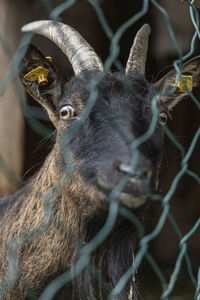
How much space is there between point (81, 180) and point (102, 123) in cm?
39

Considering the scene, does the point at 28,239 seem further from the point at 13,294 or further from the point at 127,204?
the point at 127,204

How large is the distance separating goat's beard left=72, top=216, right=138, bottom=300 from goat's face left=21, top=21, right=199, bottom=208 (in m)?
0.37

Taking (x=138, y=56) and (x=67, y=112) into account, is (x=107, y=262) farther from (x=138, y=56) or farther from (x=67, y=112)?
(x=138, y=56)

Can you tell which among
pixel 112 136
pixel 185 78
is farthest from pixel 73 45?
pixel 112 136

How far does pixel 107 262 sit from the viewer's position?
8.97 ft

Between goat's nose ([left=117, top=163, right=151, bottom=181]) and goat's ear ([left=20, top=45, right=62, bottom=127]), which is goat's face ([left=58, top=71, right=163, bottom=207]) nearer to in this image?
goat's nose ([left=117, top=163, right=151, bottom=181])

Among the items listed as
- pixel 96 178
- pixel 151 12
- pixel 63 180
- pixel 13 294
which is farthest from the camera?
pixel 151 12

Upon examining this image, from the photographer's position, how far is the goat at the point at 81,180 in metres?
2.22

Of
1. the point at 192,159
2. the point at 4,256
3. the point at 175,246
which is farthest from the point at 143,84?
the point at 175,246

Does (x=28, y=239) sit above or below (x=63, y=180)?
below

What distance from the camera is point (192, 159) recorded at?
23.5 feet

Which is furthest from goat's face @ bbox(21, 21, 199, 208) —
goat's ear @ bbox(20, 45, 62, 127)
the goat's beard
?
the goat's beard

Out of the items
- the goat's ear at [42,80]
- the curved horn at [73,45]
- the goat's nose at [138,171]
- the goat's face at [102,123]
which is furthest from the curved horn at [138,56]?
the goat's nose at [138,171]

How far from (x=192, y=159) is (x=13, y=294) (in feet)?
16.2
